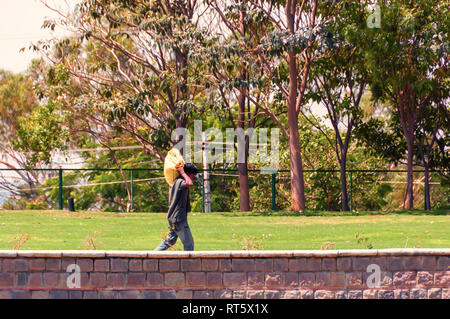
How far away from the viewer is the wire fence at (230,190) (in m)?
31.0

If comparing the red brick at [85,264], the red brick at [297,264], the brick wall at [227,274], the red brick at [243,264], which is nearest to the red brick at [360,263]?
the brick wall at [227,274]

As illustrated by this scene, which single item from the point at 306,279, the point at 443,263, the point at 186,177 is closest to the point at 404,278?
the point at 443,263

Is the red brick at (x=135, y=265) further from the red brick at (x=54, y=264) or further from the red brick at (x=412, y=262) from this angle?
the red brick at (x=412, y=262)

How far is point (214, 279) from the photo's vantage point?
1145 cm

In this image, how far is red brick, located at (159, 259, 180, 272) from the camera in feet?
37.6

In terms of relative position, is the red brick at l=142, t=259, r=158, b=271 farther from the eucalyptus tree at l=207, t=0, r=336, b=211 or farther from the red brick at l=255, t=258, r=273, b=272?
the eucalyptus tree at l=207, t=0, r=336, b=211

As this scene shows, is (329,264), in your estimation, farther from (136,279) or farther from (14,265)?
(14,265)

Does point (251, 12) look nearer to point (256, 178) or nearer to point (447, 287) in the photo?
point (256, 178)

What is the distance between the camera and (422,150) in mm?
30328

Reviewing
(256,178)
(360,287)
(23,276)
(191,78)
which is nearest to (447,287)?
(360,287)

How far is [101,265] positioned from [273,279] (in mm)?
2669

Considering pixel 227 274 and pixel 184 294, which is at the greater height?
pixel 227 274

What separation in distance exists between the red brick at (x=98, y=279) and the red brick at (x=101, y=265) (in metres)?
0.06

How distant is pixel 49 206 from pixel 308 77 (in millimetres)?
21018
